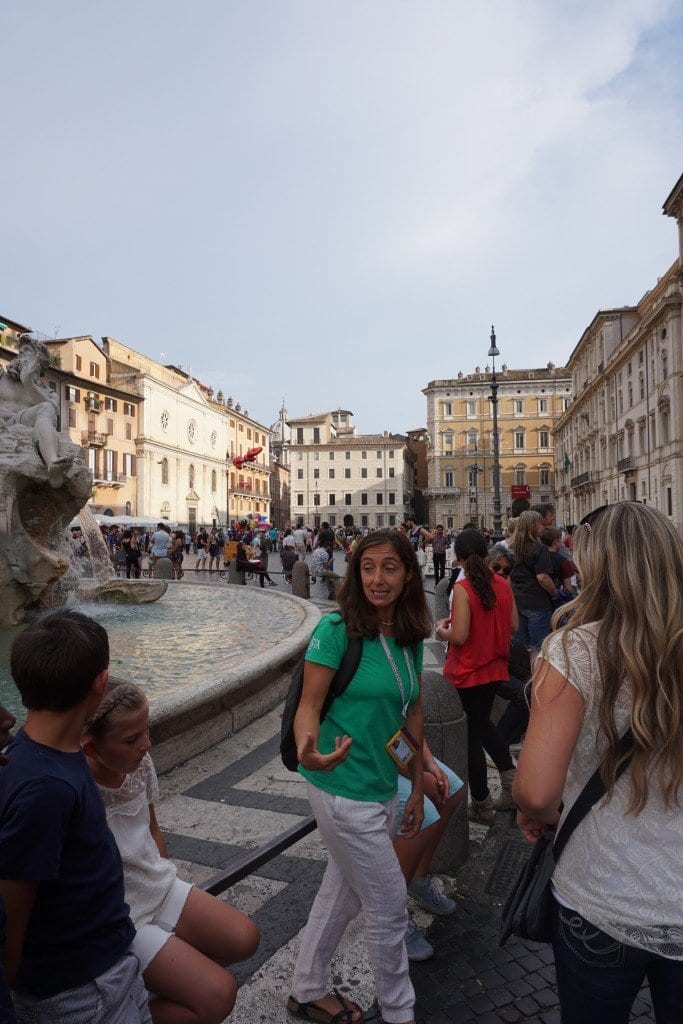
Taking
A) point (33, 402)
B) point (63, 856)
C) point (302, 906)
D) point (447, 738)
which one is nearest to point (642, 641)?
point (63, 856)

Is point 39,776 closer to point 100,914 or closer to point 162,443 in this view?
point 100,914

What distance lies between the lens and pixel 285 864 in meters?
3.22

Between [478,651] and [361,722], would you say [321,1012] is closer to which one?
[361,722]

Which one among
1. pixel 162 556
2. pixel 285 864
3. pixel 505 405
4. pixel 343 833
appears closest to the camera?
pixel 343 833

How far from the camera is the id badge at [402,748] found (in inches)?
85.8

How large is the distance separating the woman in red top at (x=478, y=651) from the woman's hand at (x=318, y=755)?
187 centimetres

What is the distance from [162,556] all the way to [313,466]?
6537cm

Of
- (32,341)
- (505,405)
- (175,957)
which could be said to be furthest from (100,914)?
(505,405)

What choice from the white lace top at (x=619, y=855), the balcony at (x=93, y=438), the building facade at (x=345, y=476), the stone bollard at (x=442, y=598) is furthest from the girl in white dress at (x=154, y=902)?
the building facade at (x=345, y=476)

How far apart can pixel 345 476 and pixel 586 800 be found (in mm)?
81108

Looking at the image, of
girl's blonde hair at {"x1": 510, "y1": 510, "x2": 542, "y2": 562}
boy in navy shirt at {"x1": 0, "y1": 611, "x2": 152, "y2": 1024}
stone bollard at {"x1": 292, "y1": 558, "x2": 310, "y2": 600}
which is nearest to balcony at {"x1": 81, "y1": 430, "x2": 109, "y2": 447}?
stone bollard at {"x1": 292, "y1": 558, "x2": 310, "y2": 600}

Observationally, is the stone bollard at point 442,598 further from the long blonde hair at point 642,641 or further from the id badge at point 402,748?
the long blonde hair at point 642,641

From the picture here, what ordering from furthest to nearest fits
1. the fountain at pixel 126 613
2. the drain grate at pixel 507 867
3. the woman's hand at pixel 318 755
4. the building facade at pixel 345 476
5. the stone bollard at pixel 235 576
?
the building facade at pixel 345 476 < the stone bollard at pixel 235 576 < the fountain at pixel 126 613 < the drain grate at pixel 507 867 < the woman's hand at pixel 318 755

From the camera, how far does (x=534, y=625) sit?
6297 millimetres
